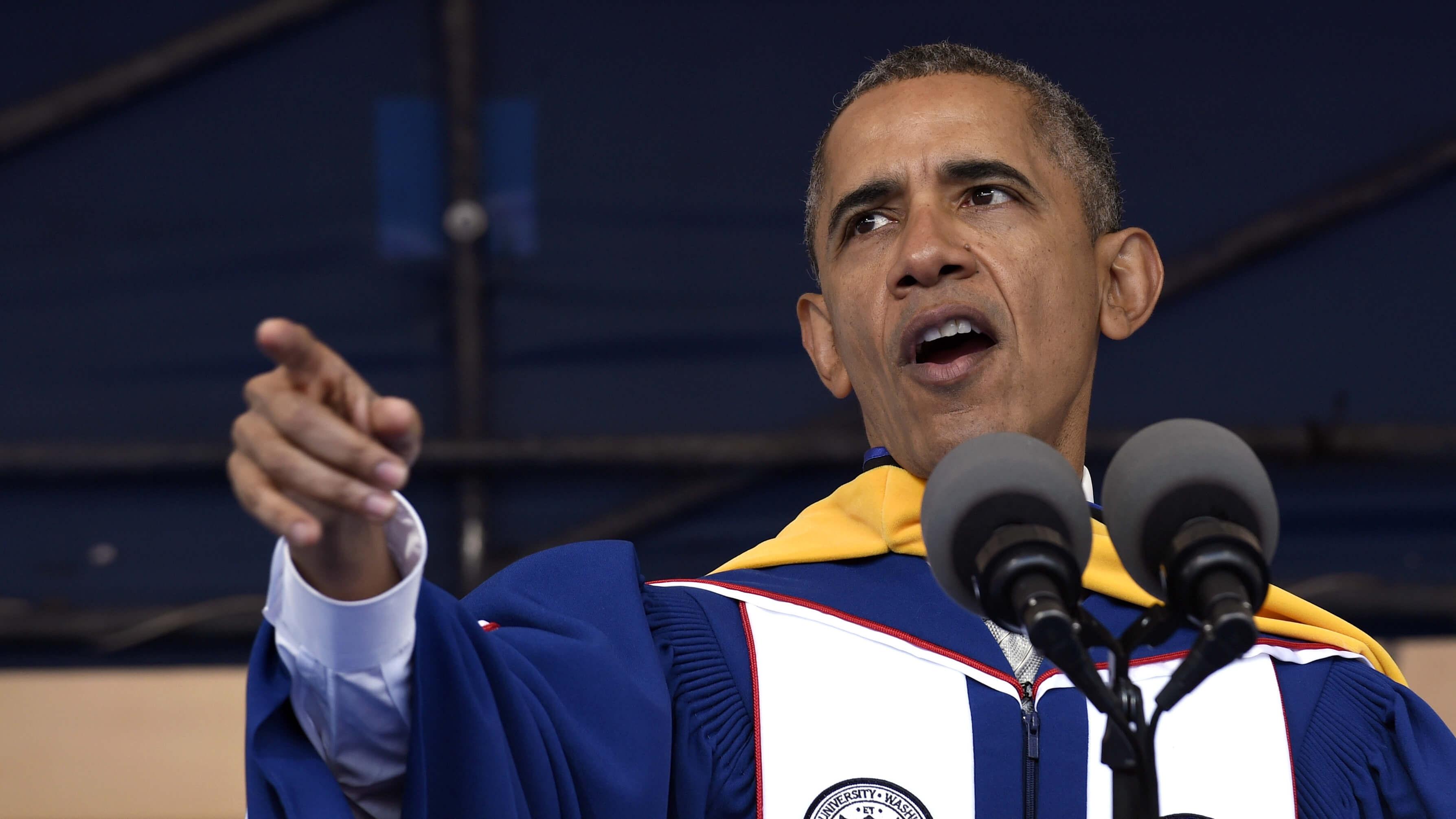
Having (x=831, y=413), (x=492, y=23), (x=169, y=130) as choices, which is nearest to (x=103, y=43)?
(x=169, y=130)

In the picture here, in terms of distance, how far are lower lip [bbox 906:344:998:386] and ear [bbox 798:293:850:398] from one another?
1.11 ft

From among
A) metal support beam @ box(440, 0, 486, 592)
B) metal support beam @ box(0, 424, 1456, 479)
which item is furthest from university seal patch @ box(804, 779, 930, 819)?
metal support beam @ box(440, 0, 486, 592)

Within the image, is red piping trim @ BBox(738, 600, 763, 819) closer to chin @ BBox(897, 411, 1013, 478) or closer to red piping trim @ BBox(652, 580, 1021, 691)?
red piping trim @ BBox(652, 580, 1021, 691)

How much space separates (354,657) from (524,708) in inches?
8.8

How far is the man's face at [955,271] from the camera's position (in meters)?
1.89

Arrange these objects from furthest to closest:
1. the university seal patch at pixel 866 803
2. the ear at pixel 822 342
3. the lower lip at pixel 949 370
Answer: the ear at pixel 822 342 → the lower lip at pixel 949 370 → the university seal patch at pixel 866 803

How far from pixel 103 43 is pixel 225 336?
0.84 meters

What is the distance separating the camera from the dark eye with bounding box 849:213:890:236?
2.05 metres

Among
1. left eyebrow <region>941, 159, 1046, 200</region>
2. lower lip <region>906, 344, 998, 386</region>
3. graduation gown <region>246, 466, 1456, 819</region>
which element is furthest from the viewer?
left eyebrow <region>941, 159, 1046, 200</region>

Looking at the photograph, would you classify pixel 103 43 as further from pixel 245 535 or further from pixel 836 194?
pixel 836 194

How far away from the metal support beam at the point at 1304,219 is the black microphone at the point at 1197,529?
2448mm

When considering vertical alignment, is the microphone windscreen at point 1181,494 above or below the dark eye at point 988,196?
below

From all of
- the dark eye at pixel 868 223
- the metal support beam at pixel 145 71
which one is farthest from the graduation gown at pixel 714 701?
the metal support beam at pixel 145 71

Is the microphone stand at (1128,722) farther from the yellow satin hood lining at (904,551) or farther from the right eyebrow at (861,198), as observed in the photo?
the right eyebrow at (861,198)
